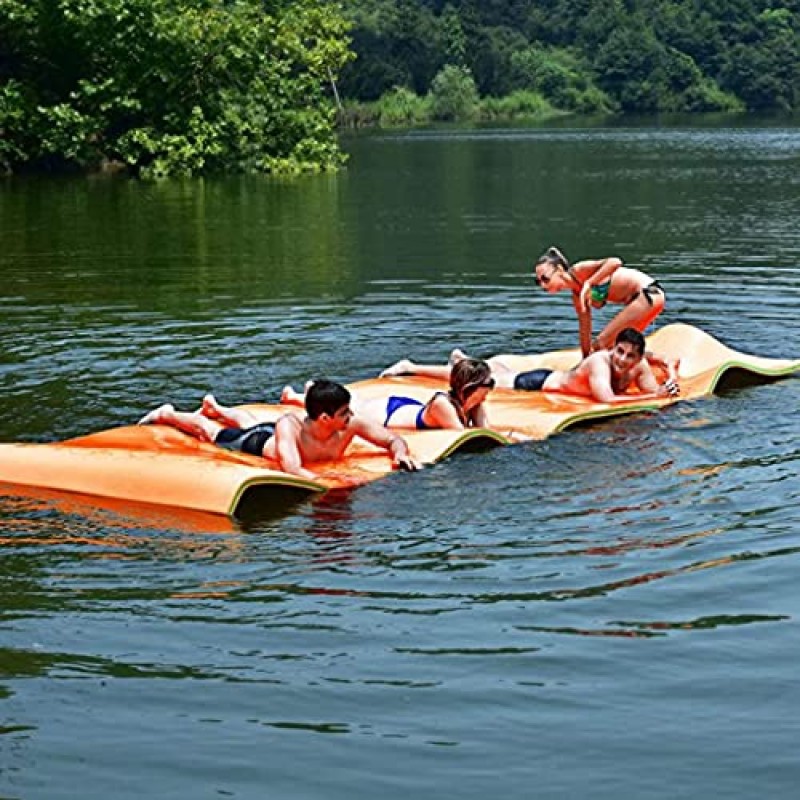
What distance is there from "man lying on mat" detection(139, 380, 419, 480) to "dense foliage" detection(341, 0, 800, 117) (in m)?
76.3

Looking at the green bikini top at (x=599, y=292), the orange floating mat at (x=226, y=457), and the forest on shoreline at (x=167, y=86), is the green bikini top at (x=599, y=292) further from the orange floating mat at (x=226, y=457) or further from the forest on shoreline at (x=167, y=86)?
the forest on shoreline at (x=167, y=86)

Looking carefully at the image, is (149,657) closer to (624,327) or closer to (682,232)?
(624,327)

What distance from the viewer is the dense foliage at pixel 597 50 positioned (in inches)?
3708

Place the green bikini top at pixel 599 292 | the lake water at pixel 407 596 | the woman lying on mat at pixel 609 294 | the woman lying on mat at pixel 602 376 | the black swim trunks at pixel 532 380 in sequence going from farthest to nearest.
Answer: the green bikini top at pixel 599 292, the woman lying on mat at pixel 609 294, the black swim trunks at pixel 532 380, the woman lying on mat at pixel 602 376, the lake water at pixel 407 596

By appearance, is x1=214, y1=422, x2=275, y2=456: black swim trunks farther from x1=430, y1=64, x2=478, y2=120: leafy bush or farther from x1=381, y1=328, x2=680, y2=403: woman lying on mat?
x1=430, y1=64, x2=478, y2=120: leafy bush

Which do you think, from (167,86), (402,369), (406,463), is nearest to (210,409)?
(406,463)

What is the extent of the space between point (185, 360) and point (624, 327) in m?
4.13

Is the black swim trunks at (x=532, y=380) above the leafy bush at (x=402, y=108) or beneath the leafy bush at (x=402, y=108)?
beneath

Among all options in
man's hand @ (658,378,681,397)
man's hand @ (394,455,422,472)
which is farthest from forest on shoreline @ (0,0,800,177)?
man's hand @ (394,455,422,472)

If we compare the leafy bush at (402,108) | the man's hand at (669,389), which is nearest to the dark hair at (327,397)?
the man's hand at (669,389)

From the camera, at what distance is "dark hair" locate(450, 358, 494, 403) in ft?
36.3

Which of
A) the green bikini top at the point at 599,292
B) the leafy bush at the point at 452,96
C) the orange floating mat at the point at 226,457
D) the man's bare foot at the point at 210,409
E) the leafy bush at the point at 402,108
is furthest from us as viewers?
the leafy bush at the point at 452,96

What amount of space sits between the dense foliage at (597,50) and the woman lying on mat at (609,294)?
241 ft

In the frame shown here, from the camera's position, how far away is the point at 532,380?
13.1 metres
